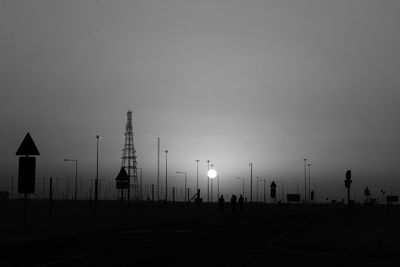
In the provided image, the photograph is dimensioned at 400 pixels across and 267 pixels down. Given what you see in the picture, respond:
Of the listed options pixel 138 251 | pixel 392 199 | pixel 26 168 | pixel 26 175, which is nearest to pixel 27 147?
pixel 26 168

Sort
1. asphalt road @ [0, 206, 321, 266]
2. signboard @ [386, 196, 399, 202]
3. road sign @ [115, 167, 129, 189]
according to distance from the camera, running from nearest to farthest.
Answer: asphalt road @ [0, 206, 321, 266] < road sign @ [115, 167, 129, 189] < signboard @ [386, 196, 399, 202]

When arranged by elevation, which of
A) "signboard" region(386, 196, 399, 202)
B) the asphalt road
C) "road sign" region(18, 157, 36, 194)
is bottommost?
the asphalt road

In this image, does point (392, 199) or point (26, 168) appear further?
point (392, 199)

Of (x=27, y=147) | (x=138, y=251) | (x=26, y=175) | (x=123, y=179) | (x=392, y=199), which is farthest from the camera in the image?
(x=392, y=199)

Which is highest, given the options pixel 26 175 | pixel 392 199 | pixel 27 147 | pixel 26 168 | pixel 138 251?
pixel 27 147

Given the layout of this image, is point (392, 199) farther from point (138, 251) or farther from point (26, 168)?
point (138, 251)

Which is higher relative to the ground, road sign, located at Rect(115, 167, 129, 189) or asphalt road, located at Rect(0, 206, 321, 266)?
road sign, located at Rect(115, 167, 129, 189)

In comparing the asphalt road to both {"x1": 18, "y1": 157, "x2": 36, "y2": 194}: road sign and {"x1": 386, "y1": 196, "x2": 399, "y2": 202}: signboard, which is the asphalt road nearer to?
{"x1": 18, "y1": 157, "x2": 36, "y2": 194}: road sign

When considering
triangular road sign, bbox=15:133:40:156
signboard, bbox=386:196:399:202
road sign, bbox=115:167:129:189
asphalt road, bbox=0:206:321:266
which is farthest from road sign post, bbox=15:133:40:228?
signboard, bbox=386:196:399:202

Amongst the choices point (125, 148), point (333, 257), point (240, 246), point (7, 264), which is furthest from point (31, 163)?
point (125, 148)

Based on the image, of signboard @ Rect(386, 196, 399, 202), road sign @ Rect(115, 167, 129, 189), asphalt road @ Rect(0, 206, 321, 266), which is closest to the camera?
asphalt road @ Rect(0, 206, 321, 266)

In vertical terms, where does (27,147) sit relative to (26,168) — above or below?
Answer: above

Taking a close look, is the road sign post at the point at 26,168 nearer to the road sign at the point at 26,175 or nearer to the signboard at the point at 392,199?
the road sign at the point at 26,175

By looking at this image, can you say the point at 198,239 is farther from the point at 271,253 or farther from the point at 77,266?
the point at 77,266
